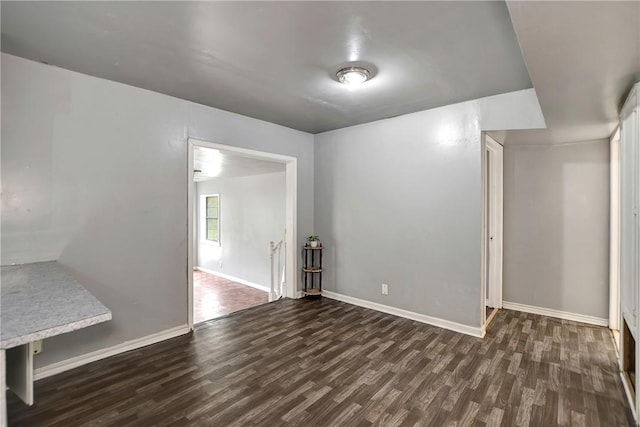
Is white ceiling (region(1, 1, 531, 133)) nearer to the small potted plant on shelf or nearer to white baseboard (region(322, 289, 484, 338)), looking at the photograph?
the small potted plant on shelf

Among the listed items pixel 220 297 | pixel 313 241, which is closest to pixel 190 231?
pixel 313 241

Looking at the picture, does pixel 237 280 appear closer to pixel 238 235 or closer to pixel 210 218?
pixel 238 235

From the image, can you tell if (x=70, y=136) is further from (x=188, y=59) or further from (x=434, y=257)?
(x=434, y=257)

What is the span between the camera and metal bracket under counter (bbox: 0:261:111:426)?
114 centimetres

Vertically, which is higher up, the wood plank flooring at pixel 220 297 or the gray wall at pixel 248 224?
the gray wall at pixel 248 224

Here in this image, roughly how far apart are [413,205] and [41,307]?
10.7ft

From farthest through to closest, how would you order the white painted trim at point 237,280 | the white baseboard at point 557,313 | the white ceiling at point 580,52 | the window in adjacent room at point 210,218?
1. the window in adjacent room at point 210,218
2. the white painted trim at point 237,280
3. the white baseboard at point 557,313
4. the white ceiling at point 580,52

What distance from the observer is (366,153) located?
13.2ft

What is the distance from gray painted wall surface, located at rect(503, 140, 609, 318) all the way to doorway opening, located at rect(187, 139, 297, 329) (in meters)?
3.21

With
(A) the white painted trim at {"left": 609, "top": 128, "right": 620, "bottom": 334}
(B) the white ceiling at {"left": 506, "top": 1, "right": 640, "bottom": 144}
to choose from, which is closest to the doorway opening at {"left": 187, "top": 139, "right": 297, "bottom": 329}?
(B) the white ceiling at {"left": 506, "top": 1, "right": 640, "bottom": 144}

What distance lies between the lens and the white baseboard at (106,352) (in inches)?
94.3

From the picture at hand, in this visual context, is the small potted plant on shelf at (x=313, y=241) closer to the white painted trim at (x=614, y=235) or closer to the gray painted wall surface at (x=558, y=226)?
the gray painted wall surface at (x=558, y=226)

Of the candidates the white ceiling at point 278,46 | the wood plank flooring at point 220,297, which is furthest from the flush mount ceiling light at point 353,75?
the wood plank flooring at point 220,297

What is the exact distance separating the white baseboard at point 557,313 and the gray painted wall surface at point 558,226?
5 cm
